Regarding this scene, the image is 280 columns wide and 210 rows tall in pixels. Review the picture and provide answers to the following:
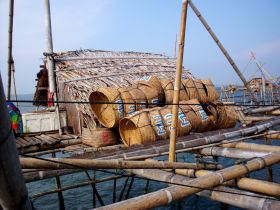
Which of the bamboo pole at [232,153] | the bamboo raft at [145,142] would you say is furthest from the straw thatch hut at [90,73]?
the bamboo pole at [232,153]

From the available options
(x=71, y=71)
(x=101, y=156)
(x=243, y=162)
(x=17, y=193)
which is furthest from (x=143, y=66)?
(x=17, y=193)

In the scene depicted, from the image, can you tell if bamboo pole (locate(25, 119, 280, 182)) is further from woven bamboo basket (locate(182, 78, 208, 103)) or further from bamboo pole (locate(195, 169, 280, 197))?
woven bamboo basket (locate(182, 78, 208, 103))

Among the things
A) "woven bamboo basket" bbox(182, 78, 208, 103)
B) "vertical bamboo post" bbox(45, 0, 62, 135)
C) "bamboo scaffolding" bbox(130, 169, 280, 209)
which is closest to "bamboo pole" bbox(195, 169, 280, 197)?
"bamboo scaffolding" bbox(130, 169, 280, 209)

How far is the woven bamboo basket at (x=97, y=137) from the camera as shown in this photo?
8602 mm

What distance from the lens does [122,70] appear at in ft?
45.6

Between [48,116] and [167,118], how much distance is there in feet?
17.2

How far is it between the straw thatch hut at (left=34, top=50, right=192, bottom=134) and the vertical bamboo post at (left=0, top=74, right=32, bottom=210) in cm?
826

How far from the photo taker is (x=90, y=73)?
12711 millimetres

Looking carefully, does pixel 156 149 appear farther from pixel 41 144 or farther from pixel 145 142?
pixel 41 144

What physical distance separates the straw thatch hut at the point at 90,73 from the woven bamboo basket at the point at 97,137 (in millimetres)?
1284

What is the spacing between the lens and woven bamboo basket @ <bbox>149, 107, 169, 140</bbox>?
866cm

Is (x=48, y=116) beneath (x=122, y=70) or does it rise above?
beneath

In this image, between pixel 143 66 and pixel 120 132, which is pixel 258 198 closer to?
pixel 120 132

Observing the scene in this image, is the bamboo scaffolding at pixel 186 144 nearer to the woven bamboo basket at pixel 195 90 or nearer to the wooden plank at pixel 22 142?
the woven bamboo basket at pixel 195 90
